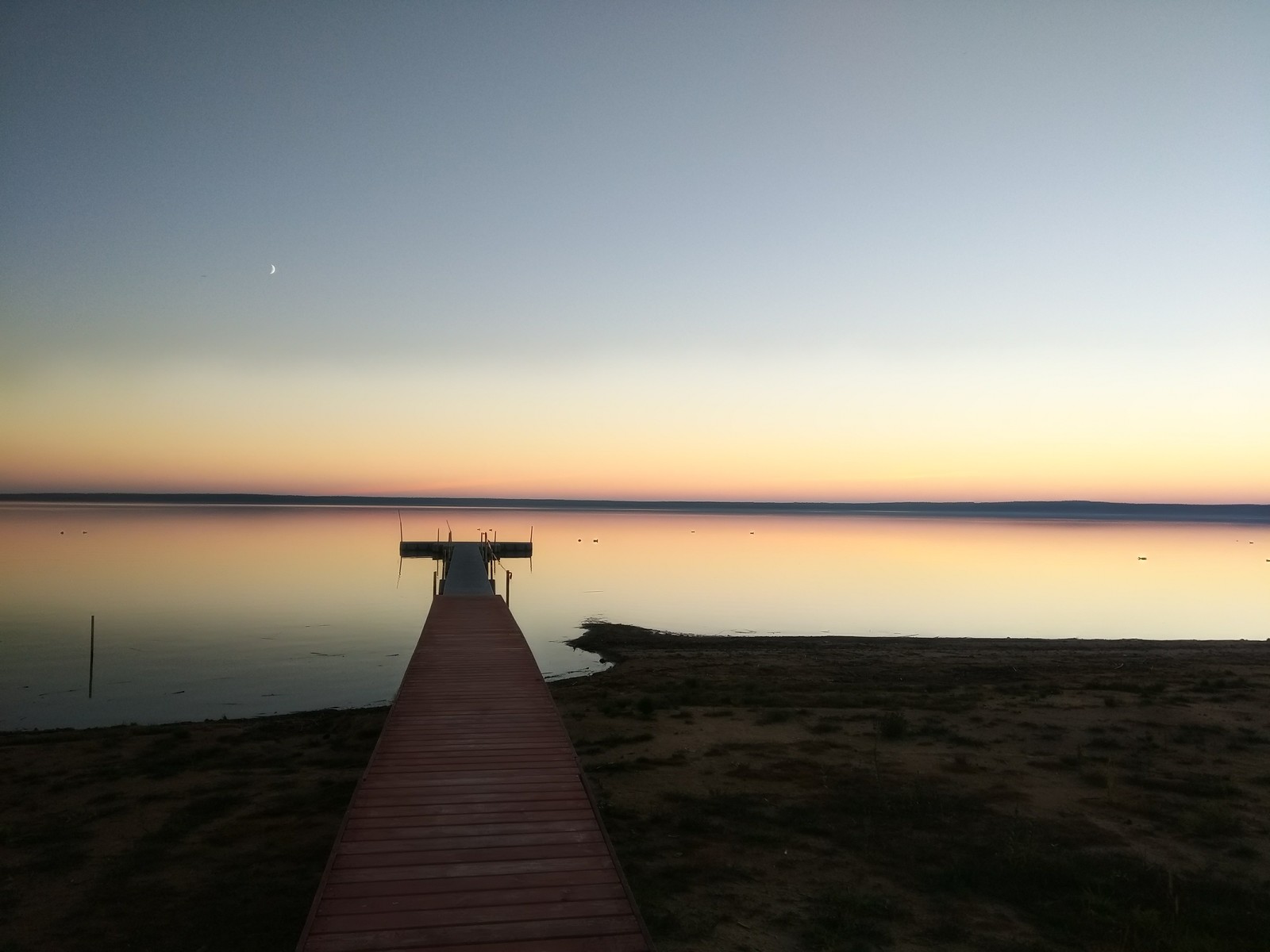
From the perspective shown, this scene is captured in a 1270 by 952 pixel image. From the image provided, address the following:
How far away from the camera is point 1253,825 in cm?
957

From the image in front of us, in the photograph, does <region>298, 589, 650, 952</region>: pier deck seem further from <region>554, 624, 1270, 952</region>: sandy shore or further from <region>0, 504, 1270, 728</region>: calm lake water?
<region>0, 504, 1270, 728</region>: calm lake water

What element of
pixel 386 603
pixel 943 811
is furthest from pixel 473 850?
pixel 386 603

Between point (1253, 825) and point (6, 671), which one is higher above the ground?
point (1253, 825)

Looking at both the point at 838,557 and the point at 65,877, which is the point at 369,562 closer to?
the point at 838,557

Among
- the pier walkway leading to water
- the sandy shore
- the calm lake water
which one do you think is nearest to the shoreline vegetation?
the sandy shore

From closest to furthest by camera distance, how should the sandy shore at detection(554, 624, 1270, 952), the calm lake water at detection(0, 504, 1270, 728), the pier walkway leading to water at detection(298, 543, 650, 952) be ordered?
1. the pier walkway leading to water at detection(298, 543, 650, 952)
2. the sandy shore at detection(554, 624, 1270, 952)
3. the calm lake water at detection(0, 504, 1270, 728)

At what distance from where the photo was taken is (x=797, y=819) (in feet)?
33.4

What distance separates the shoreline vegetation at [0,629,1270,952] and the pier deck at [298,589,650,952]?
131 centimetres

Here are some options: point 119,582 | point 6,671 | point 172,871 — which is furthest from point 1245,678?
point 119,582

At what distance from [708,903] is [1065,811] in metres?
5.38

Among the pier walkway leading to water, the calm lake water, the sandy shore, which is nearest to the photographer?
the pier walkway leading to water

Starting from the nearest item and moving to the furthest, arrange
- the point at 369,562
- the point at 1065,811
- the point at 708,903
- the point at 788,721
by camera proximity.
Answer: the point at 708,903 < the point at 1065,811 < the point at 788,721 < the point at 369,562

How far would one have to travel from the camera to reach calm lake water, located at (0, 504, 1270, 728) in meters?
23.7

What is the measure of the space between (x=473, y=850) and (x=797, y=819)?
4.91 m
